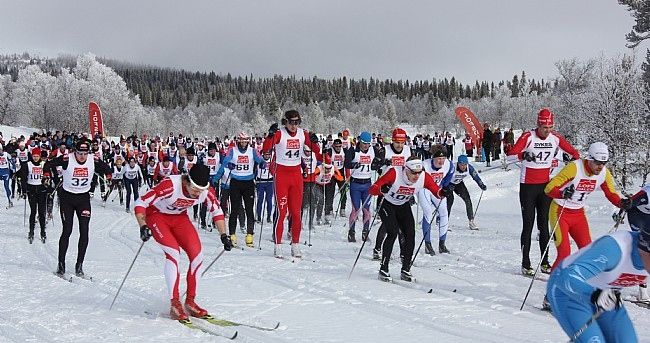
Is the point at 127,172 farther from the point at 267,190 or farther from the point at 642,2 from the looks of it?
the point at 642,2

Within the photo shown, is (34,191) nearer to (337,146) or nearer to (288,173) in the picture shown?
(288,173)

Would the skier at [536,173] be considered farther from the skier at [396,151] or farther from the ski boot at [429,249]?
the skier at [396,151]

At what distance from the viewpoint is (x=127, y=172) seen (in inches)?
761

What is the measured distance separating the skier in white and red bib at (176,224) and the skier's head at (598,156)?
175 inches

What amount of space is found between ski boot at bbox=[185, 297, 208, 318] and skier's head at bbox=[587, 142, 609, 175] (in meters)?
4.89

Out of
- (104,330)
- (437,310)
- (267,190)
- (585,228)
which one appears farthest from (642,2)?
(104,330)

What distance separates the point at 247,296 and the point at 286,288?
2.00 ft

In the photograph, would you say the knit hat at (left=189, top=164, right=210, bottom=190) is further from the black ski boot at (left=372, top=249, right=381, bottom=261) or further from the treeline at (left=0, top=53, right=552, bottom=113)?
the treeline at (left=0, top=53, right=552, bottom=113)

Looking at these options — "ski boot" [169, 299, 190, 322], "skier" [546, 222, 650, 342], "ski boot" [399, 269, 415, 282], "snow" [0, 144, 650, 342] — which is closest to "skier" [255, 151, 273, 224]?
"snow" [0, 144, 650, 342]

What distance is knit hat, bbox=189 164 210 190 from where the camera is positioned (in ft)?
19.4

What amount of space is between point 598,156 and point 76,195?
7.44 m

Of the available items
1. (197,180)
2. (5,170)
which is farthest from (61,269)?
(5,170)

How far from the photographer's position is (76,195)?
8.97 m

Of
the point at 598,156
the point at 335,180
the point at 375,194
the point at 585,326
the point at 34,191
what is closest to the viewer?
the point at 585,326
